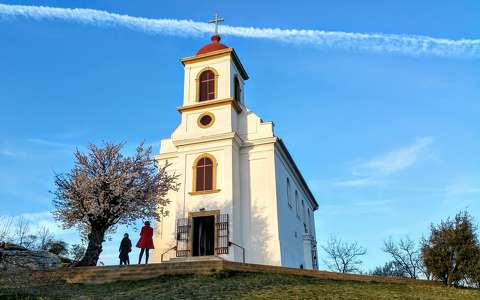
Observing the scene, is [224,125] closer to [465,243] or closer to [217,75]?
[217,75]

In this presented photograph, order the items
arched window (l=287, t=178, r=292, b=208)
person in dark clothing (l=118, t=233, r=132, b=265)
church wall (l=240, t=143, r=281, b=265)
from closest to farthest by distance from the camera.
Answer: person in dark clothing (l=118, t=233, r=132, b=265)
church wall (l=240, t=143, r=281, b=265)
arched window (l=287, t=178, r=292, b=208)

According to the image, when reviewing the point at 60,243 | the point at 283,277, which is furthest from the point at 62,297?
the point at 60,243

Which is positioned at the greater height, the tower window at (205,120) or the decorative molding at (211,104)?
the decorative molding at (211,104)

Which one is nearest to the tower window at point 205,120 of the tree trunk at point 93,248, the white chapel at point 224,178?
the white chapel at point 224,178

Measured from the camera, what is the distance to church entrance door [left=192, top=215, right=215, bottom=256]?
21875mm

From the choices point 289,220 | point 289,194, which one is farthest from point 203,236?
point 289,194

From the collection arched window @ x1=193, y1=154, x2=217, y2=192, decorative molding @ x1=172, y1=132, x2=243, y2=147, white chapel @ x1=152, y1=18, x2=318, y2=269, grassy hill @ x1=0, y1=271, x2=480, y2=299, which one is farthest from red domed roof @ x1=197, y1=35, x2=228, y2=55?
grassy hill @ x1=0, y1=271, x2=480, y2=299

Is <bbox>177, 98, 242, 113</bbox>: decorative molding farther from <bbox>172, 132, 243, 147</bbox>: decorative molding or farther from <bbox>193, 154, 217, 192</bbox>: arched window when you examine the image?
<bbox>193, 154, 217, 192</bbox>: arched window

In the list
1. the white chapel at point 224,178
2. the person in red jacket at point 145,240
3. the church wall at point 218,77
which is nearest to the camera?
the person in red jacket at point 145,240

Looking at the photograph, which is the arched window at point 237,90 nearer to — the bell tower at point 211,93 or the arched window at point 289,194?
the bell tower at point 211,93

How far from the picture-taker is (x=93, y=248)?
18234 millimetres

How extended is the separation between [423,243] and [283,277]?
572cm

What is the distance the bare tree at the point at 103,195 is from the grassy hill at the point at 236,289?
409cm

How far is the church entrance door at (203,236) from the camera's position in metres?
21.9
